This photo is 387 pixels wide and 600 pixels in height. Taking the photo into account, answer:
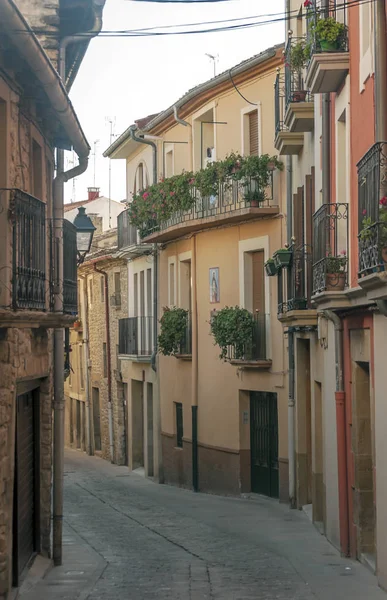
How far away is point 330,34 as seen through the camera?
1332 centimetres

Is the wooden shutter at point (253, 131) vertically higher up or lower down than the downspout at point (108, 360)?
higher up

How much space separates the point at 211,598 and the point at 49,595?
5.73 feet

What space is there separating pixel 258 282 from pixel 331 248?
31.6 ft

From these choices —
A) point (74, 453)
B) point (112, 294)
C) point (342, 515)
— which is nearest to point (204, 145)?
point (112, 294)

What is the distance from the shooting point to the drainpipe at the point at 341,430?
1420cm

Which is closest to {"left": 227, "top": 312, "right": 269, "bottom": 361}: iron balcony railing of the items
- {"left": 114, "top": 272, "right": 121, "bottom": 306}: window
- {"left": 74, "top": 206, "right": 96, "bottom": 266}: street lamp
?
{"left": 74, "top": 206, "right": 96, "bottom": 266}: street lamp

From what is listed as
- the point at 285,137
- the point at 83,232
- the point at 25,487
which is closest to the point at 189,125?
the point at 285,137

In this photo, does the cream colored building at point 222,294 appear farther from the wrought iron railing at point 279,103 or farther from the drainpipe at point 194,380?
the wrought iron railing at point 279,103

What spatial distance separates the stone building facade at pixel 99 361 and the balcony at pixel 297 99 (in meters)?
16.3

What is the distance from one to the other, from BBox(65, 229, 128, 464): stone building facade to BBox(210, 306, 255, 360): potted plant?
37.5ft

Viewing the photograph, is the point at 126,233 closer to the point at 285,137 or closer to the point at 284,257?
the point at 285,137

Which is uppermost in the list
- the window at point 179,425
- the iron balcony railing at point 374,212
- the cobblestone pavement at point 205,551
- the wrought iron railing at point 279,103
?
the wrought iron railing at point 279,103

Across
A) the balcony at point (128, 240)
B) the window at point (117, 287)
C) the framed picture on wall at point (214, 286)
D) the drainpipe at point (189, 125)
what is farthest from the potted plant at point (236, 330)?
the window at point (117, 287)

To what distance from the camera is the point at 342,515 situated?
1433 centimetres
